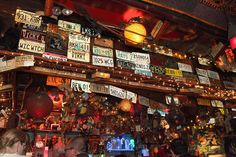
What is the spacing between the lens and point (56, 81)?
15.5 feet

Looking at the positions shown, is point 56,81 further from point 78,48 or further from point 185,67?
point 185,67

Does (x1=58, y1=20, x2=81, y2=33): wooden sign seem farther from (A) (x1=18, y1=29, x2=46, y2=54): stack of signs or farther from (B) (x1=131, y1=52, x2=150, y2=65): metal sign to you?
(B) (x1=131, y1=52, x2=150, y2=65): metal sign

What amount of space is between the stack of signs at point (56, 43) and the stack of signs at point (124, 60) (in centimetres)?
98

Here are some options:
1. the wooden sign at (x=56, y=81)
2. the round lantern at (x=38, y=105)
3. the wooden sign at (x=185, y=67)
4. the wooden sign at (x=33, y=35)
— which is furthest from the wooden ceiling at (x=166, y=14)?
Result: the wooden sign at (x=56, y=81)

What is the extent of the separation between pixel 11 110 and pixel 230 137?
5.96 m

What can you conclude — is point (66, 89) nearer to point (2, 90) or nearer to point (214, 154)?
point (2, 90)

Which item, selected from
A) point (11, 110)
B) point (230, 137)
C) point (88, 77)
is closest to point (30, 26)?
point (88, 77)

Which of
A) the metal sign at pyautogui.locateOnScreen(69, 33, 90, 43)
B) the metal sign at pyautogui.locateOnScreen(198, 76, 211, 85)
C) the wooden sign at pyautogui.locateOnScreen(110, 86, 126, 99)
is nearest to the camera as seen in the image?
the metal sign at pyautogui.locateOnScreen(69, 33, 90, 43)

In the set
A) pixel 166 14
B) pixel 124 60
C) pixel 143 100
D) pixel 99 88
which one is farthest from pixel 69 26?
pixel 143 100

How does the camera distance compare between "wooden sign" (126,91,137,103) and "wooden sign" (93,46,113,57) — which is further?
"wooden sign" (126,91,137,103)

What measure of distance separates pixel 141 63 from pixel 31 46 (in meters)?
1.99

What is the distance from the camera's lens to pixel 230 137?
6.89 metres

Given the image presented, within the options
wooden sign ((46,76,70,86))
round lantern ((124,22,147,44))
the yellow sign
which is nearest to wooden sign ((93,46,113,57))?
round lantern ((124,22,147,44))

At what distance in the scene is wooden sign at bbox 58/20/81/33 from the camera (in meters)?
3.98
